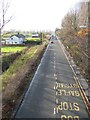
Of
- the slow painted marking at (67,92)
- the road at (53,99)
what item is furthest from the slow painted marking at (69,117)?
the slow painted marking at (67,92)

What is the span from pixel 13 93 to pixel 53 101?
3.70 m

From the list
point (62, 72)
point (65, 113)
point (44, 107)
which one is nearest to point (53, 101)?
point (44, 107)

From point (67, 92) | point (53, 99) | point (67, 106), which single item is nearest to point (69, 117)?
point (67, 106)

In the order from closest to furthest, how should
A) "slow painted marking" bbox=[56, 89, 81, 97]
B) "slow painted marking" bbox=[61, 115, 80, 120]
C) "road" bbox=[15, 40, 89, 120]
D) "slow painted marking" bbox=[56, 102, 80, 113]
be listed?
"slow painted marking" bbox=[61, 115, 80, 120] < "road" bbox=[15, 40, 89, 120] < "slow painted marking" bbox=[56, 102, 80, 113] < "slow painted marking" bbox=[56, 89, 81, 97]

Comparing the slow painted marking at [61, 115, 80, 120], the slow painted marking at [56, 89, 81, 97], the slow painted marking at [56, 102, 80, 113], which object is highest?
the slow painted marking at [56, 89, 81, 97]

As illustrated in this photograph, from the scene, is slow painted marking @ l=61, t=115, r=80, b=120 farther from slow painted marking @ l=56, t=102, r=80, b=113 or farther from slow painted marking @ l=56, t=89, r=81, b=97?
slow painted marking @ l=56, t=89, r=81, b=97

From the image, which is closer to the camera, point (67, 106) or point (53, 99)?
point (67, 106)

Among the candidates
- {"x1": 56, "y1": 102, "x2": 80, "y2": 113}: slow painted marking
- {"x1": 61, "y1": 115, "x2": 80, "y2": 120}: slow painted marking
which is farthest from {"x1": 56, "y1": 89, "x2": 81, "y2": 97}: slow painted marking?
{"x1": 61, "y1": 115, "x2": 80, "y2": 120}: slow painted marking

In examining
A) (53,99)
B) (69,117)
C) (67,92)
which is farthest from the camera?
(67,92)

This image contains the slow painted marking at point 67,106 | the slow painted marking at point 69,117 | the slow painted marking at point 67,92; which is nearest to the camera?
the slow painted marking at point 69,117

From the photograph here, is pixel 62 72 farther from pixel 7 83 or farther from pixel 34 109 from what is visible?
pixel 34 109

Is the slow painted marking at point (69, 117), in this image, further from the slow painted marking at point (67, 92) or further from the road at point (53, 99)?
the slow painted marking at point (67, 92)

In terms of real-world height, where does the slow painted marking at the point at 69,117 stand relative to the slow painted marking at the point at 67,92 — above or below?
below

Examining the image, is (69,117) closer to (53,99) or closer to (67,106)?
(67,106)
